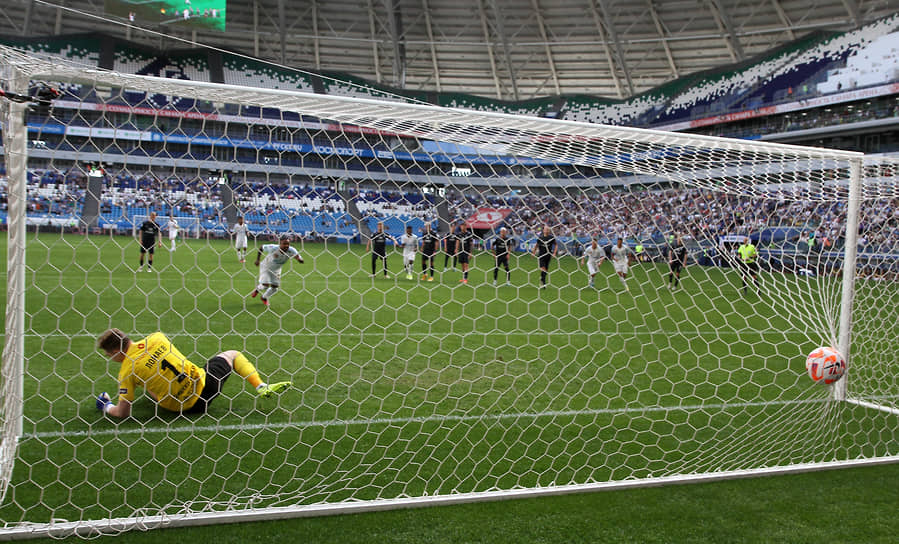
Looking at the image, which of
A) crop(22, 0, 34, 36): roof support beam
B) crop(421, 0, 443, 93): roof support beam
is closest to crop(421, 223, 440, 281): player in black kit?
crop(421, 0, 443, 93): roof support beam

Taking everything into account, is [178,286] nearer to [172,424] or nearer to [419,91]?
[172,424]

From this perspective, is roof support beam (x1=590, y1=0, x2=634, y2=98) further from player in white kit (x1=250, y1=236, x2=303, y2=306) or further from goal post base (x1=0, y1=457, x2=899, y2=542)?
goal post base (x1=0, y1=457, x2=899, y2=542)

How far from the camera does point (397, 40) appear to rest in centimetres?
3241

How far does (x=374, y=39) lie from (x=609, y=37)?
12.8 m

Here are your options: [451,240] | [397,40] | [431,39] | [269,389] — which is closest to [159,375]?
[269,389]

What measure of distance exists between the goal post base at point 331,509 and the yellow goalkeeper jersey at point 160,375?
3.50ft

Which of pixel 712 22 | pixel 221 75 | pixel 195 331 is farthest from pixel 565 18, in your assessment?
pixel 195 331

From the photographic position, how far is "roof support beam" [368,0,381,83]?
1287 inches

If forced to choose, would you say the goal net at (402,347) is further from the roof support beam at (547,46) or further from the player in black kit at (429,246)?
the roof support beam at (547,46)

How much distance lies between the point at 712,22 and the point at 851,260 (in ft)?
104

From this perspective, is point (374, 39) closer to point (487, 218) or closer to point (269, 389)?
point (487, 218)

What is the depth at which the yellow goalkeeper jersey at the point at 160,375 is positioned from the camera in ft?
12.2

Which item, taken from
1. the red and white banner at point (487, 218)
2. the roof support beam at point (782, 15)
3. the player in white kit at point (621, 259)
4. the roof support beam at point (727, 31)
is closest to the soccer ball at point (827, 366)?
the red and white banner at point (487, 218)

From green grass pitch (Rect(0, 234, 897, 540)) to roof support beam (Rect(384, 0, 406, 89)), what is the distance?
26470 mm
